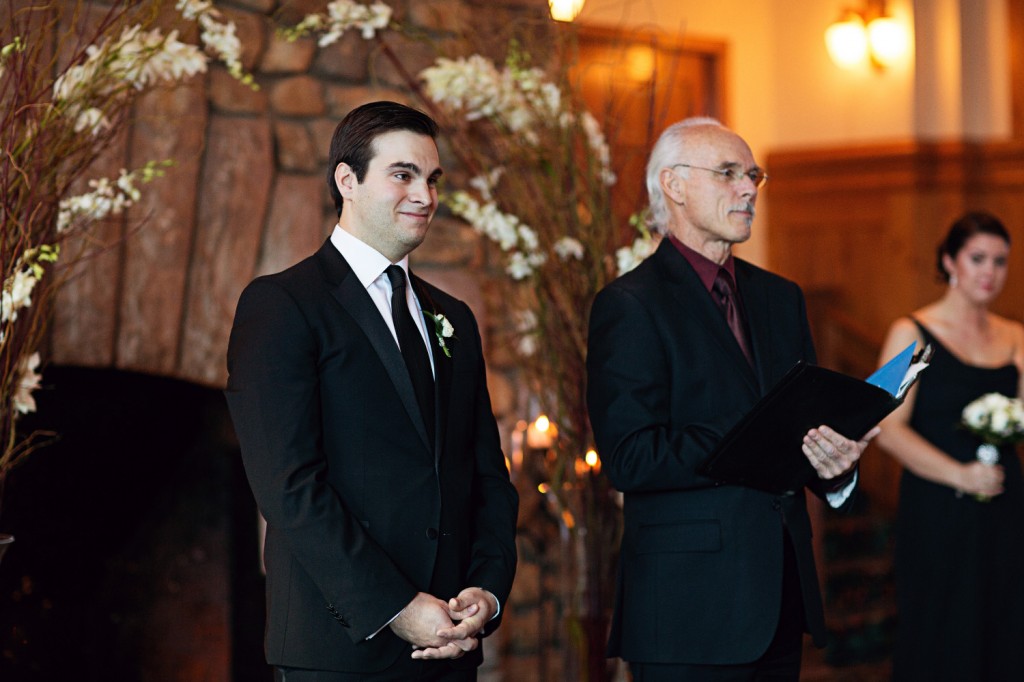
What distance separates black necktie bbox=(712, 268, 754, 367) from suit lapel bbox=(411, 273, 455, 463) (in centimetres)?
57

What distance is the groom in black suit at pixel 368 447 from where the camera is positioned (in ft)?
6.15

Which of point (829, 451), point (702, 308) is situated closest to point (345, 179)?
point (702, 308)

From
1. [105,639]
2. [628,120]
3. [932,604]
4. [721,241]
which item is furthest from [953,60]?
[105,639]

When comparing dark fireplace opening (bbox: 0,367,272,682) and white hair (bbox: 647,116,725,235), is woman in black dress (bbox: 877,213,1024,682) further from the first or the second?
dark fireplace opening (bbox: 0,367,272,682)

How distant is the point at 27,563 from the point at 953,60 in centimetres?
486

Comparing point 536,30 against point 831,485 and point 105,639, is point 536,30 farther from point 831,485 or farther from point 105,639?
point 105,639

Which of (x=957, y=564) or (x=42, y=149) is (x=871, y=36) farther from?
(x=42, y=149)

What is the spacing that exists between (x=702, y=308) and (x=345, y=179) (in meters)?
0.73

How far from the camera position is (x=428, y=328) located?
2129 mm

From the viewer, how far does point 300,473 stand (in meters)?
1.87

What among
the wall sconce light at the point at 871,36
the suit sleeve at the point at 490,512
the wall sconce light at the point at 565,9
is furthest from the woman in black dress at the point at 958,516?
the wall sconce light at the point at 871,36

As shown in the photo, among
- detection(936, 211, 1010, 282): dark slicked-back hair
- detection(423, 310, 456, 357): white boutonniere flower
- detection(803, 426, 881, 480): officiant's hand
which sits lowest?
detection(803, 426, 881, 480): officiant's hand

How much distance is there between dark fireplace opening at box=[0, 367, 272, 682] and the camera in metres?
3.46

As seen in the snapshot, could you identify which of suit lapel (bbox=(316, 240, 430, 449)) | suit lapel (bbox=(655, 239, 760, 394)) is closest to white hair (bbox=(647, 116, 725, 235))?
suit lapel (bbox=(655, 239, 760, 394))
